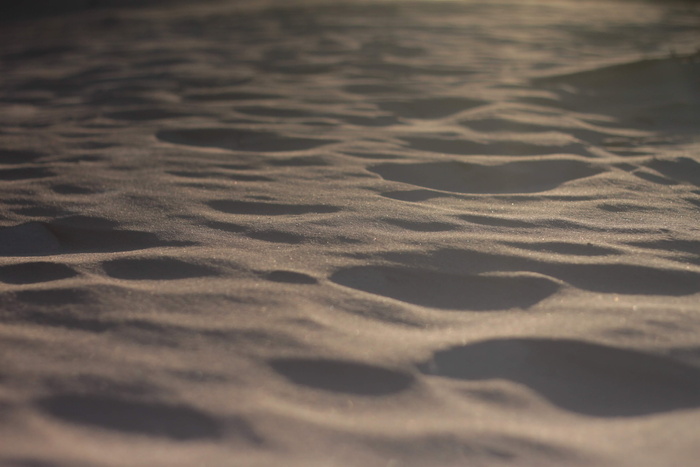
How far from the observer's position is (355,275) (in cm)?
140

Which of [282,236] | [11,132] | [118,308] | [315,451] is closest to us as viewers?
[315,451]

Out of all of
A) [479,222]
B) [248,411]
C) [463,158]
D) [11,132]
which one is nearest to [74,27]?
[11,132]

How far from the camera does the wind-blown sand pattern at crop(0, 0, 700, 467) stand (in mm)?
953

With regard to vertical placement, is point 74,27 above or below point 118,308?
above

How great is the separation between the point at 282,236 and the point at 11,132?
170 centimetres

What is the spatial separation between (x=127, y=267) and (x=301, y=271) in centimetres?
40

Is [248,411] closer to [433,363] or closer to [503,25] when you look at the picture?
[433,363]

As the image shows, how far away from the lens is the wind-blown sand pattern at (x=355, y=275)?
0.95 meters

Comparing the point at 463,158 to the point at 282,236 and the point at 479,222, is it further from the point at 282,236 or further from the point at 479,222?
the point at 282,236

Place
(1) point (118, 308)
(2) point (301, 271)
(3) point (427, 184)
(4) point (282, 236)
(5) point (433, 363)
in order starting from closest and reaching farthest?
(5) point (433, 363) → (1) point (118, 308) → (2) point (301, 271) → (4) point (282, 236) → (3) point (427, 184)

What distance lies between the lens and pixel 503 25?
5324 mm

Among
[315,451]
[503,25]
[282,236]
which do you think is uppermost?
[503,25]

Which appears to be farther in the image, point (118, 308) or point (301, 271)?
point (301, 271)

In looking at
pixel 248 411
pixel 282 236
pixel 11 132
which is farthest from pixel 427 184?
pixel 11 132
